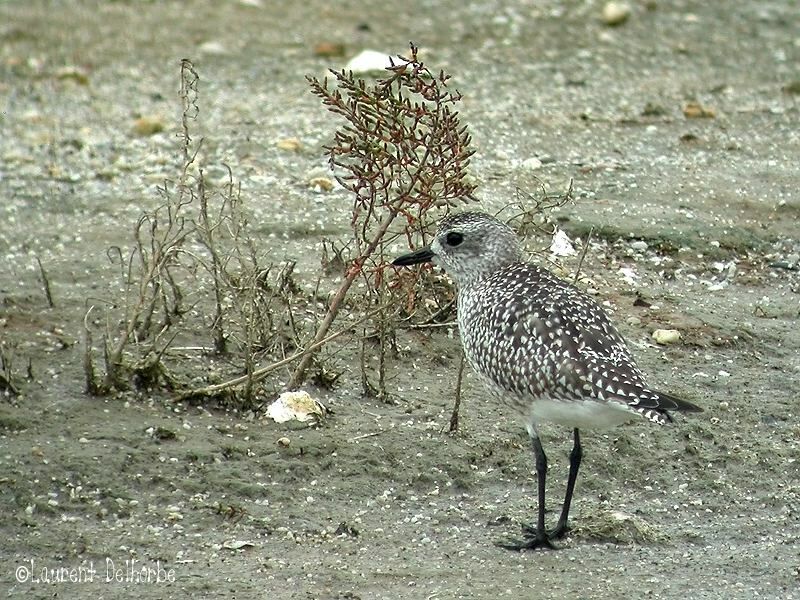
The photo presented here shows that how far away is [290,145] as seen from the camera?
961 cm

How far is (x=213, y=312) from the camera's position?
7.46 meters

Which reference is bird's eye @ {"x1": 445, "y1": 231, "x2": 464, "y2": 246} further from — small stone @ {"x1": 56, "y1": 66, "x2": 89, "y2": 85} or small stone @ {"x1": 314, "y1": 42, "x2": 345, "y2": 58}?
small stone @ {"x1": 56, "y1": 66, "x2": 89, "y2": 85}

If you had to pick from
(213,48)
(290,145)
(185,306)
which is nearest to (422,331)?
(185,306)

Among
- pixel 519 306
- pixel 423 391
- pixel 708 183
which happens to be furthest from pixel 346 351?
pixel 708 183

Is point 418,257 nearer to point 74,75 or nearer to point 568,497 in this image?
point 568,497

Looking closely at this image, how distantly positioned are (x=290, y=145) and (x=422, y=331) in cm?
259

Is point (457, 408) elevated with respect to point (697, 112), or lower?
lower

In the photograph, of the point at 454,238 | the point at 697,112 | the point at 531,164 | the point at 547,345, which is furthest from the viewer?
the point at 697,112

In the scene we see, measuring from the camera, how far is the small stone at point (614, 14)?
12758 mm

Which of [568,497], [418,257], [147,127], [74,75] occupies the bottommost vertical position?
[568,497]

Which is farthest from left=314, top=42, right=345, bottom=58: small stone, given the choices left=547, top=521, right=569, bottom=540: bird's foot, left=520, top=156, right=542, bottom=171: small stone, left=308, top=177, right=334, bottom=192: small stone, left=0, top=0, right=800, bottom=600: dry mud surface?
left=547, top=521, right=569, bottom=540: bird's foot

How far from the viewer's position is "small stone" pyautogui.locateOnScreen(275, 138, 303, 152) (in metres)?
9.59

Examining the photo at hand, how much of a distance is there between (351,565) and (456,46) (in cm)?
729

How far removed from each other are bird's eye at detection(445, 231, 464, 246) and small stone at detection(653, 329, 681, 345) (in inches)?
64.9
